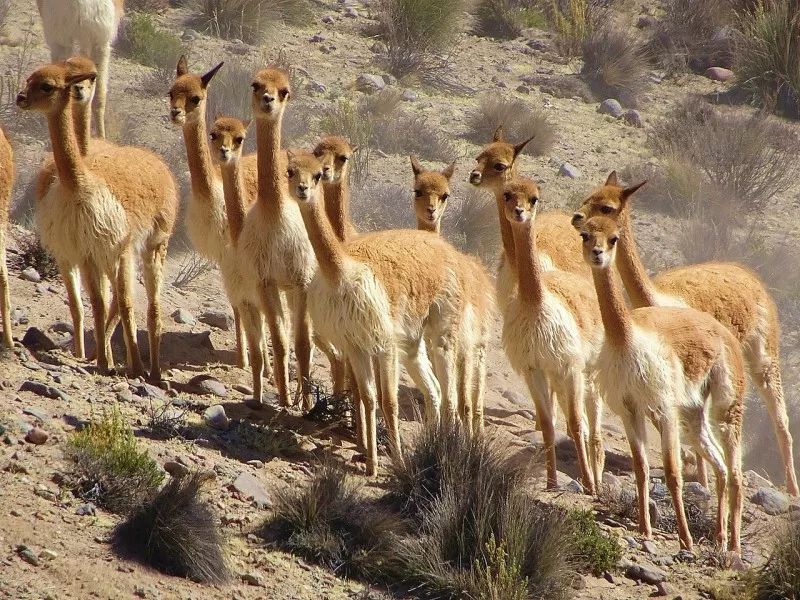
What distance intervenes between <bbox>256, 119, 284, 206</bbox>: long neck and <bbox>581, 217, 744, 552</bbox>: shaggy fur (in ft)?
7.22

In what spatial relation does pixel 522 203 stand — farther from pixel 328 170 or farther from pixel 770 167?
pixel 770 167

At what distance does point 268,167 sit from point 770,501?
4.50 meters

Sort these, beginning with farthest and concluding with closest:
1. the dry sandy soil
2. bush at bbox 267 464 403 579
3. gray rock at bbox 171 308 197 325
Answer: gray rock at bbox 171 308 197 325 < bush at bbox 267 464 403 579 < the dry sandy soil

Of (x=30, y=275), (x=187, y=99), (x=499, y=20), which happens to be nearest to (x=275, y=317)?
(x=187, y=99)

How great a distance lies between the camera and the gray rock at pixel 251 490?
7.41 meters

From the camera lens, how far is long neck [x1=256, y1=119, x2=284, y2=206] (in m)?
8.68

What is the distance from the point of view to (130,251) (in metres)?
8.84

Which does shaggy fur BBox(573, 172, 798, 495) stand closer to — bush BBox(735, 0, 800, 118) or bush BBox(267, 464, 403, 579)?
bush BBox(267, 464, 403, 579)

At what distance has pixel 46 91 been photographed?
8.30 metres

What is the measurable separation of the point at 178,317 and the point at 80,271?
2.06m

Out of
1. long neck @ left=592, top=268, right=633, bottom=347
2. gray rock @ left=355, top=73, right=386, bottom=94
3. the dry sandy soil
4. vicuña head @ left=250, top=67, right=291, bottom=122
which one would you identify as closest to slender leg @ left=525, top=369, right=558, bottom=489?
the dry sandy soil

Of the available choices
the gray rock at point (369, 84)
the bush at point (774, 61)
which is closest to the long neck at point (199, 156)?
the gray rock at point (369, 84)

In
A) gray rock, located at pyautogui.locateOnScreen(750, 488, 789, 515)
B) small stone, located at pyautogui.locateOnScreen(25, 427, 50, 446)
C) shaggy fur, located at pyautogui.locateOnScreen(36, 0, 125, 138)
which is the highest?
shaggy fur, located at pyautogui.locateOnScreen(36, 0, 125, 138)

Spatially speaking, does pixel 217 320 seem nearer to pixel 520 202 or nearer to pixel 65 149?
pixel 65 149
